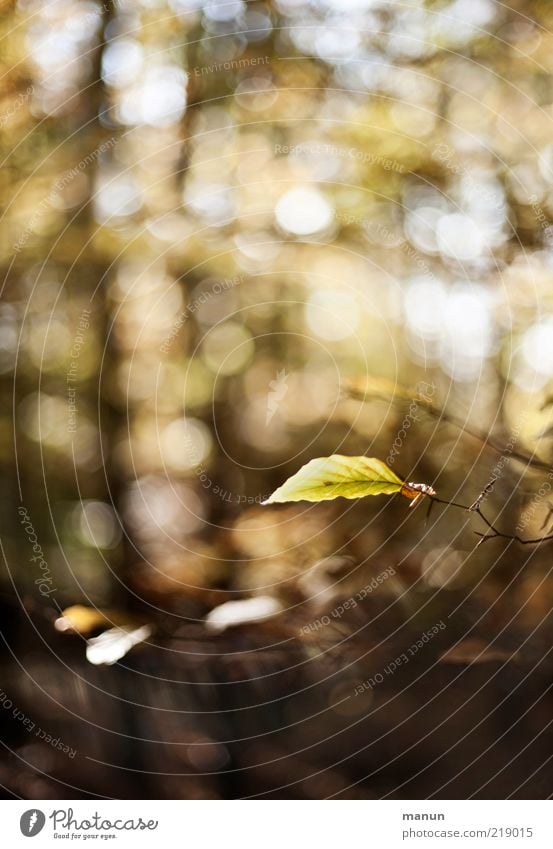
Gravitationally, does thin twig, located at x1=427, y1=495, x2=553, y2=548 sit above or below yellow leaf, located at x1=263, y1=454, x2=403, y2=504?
below

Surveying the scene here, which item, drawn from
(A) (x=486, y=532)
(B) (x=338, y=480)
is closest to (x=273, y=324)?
(B) (x=338, y=480)

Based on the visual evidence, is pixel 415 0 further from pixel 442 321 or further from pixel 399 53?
pixel 442 321

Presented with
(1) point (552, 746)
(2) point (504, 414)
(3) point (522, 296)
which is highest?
(3) point (522, 296)

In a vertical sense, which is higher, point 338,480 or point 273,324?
point 273,324

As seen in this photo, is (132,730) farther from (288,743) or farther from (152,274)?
(152,274)

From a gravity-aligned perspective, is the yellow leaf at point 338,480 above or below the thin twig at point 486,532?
above

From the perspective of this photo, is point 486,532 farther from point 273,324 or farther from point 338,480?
point 273,324

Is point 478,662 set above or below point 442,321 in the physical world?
below

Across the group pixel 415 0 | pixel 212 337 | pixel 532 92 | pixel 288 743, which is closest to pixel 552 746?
pixel 288 743
